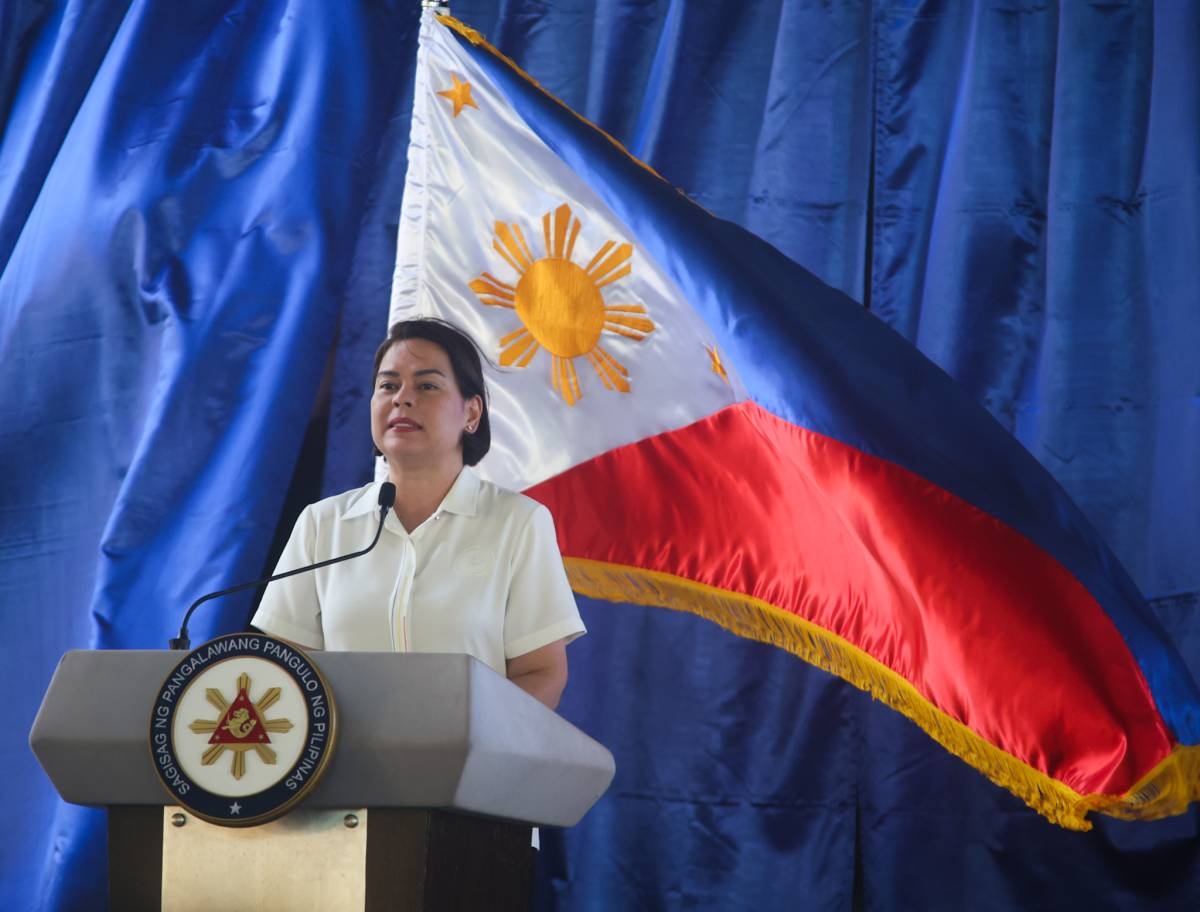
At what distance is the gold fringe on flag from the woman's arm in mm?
530

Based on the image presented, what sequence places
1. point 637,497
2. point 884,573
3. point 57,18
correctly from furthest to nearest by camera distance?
point 57,18, point 637,497, point 884,573

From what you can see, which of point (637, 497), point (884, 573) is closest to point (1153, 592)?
point (884, 573)

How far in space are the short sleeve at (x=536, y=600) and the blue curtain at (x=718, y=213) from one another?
951 millimetres

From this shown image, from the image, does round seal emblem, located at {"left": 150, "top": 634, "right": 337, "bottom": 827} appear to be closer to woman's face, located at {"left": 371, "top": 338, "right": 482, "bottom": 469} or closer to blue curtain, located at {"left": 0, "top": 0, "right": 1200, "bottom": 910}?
woman's face, located at {"left": 371, "top": 338, "right": 482, "bottom": 469}

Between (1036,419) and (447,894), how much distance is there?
177 centimetres

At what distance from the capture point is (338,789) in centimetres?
80

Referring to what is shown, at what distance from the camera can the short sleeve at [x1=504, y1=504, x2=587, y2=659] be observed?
139 centimetres

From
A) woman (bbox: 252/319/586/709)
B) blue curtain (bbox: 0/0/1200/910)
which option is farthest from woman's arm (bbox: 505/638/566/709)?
blue curtain (bbox: 0/0/1200/910)

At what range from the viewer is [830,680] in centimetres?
228

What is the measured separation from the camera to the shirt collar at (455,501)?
1445mm

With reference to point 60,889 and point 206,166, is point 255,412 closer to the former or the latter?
point 206,166

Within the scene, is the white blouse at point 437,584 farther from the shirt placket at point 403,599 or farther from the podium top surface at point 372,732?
the podium top surface at point 372,732

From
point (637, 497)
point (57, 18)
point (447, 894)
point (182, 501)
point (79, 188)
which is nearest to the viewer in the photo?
point (447, 894)

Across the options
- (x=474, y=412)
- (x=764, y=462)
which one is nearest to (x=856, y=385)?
(x=764, y=462)
